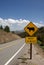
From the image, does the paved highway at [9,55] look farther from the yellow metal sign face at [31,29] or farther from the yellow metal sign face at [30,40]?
the yellow metal sign face at [31,29]

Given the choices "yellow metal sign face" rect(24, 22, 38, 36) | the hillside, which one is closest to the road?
"yellow metal sign face" rect(24, 22, 38, 36)

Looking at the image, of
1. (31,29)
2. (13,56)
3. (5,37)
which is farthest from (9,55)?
(5,37)

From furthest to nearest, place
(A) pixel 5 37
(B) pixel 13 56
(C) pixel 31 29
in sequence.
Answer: (A) pixel 5 37, (B) pixel 13 56, (C) pixel 31 29

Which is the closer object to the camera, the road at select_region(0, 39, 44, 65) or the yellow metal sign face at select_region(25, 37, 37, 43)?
the road at select_region(0, 39, 44, 65)

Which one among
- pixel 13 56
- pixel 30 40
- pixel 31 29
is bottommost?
pixel 13 56

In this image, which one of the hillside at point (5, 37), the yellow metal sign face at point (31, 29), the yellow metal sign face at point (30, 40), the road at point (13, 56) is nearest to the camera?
the road at point (13, 56)

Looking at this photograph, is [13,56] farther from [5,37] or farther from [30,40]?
[5,37]

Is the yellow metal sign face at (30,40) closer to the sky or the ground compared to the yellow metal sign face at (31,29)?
closer to the ground

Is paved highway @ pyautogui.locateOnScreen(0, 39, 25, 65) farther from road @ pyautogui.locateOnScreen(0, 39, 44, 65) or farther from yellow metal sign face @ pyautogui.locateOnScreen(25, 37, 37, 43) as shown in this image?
yellow metal sign face @ pyautogui.locateOnScreen(25, 37, 37, 43)

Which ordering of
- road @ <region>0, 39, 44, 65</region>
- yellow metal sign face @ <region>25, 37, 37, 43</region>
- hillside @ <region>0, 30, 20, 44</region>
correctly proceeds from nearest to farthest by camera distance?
road @ <region>0, 39, 44, 65</region> < yellow metal sign face @ <region>25, 37, 37, 43</region> < hillside @ <region>0, 30, 20, 44</region>

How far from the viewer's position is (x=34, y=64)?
1281 centimetres

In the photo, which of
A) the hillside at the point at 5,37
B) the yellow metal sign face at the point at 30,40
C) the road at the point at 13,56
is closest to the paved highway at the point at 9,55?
the road at the point at 13,56

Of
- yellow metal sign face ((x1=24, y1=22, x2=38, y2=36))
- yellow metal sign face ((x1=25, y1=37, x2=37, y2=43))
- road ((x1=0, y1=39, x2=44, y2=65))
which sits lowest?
road ((x1=0, y1=39, x2=44, y2=65))

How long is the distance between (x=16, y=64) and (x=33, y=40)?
3.15m
